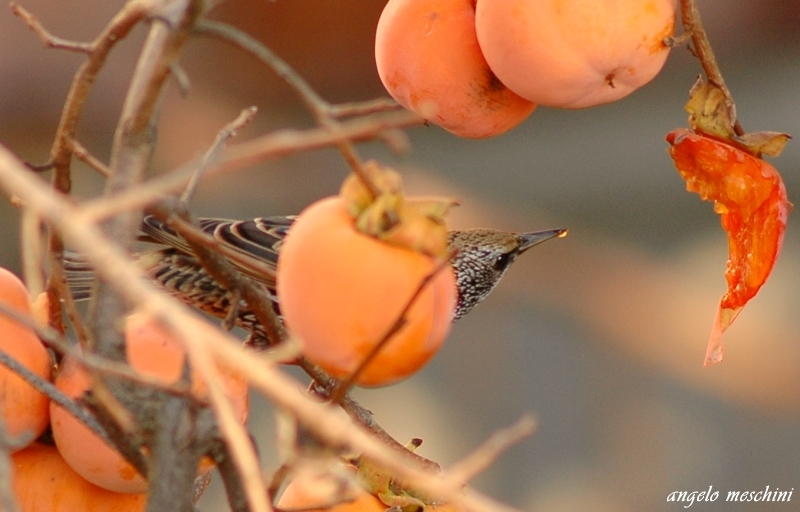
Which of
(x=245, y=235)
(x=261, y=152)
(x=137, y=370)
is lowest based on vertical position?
(x=245, y=235)

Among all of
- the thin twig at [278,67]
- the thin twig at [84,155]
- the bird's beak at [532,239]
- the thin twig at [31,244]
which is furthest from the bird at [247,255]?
the thin twig at [278,67]

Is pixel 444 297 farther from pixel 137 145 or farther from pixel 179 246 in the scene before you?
pixel 179 246

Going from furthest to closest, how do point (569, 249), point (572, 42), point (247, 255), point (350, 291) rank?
point (569, 249)
point (247, 255)
point (572, 42)
point (350, 291)

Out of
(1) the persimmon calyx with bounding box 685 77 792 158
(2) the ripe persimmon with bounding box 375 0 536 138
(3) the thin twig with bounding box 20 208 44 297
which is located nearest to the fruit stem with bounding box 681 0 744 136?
(1) the persimmon calyx with bounding box 685 77 792 158

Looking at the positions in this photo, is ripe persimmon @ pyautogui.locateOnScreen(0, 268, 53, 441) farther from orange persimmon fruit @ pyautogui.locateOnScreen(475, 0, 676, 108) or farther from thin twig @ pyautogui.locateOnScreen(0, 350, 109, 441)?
orange persimmon fruit @ pyautogui.locateOnScreen(475, 0, 676, 108)

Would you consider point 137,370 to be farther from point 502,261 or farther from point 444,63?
point 502,261

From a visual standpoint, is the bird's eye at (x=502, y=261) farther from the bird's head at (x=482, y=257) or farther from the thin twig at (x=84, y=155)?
the thin twig at (x=84, y=155)

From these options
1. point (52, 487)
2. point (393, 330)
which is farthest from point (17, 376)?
point (393, 330)
